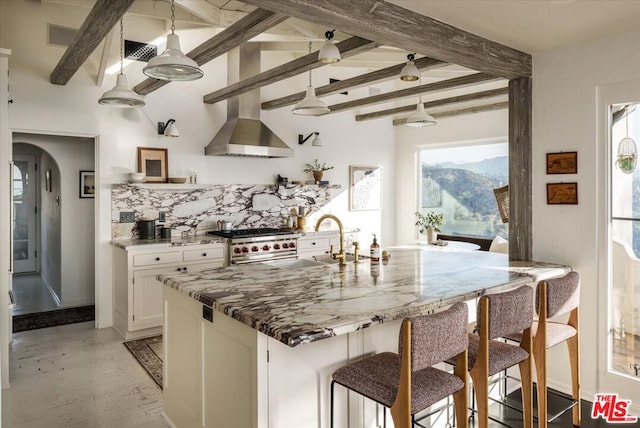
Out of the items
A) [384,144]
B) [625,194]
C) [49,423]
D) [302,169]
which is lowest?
[49,423]

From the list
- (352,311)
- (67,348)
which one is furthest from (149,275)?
(352,311)

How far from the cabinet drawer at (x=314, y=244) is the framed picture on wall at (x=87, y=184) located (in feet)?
9.03

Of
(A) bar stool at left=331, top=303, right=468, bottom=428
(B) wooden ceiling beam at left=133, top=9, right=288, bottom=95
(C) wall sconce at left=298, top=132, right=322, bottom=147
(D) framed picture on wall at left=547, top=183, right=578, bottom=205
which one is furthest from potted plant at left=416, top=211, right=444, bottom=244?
(A) bar stool at left=331, top=303, right=468, bottom=428

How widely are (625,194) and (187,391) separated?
3115 millimetres

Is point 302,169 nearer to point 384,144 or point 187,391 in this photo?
point 384,144

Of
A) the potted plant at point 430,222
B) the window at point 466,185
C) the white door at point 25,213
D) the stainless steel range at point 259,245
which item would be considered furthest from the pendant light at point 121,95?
the white door at point 25,213

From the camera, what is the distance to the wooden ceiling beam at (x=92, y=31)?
9.59 feet

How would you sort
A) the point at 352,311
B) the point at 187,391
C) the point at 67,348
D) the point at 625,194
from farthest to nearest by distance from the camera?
the point at 67,348 → the point at 625,194 → the point at 187,391 → the point at 352,311

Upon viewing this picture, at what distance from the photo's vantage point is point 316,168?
6.89 meters

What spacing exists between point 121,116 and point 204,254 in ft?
5.94

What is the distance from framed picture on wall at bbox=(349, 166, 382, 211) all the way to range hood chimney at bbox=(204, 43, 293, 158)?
5.62 feet

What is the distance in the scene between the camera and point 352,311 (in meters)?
2.07

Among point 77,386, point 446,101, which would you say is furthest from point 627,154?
point 77,386

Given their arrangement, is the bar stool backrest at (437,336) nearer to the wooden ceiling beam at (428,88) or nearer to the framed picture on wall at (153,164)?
the wooden ceiling beam at (428,88)
